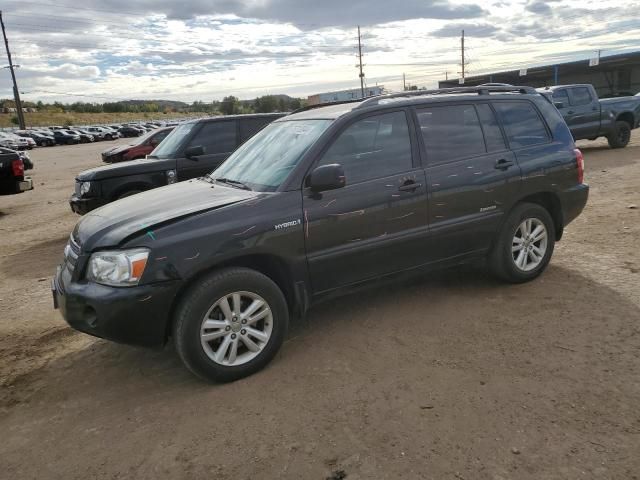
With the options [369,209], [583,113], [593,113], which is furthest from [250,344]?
[593,113]

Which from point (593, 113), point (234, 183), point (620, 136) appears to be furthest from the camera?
point (620, 136)

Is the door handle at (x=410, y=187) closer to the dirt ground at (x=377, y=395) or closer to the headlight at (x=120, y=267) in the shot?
the dirt ground at (x=377, y=395)

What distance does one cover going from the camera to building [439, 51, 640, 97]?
125ft

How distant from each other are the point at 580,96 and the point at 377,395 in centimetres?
1363

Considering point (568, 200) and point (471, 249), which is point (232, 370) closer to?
point (471, 249)

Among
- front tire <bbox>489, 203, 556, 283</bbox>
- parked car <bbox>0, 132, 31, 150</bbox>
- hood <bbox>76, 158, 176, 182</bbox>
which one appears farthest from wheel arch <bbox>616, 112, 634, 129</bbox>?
parked car <bbox>0, 132, 31, 150</bbox>

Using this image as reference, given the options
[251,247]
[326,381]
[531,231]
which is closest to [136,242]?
[251,247]

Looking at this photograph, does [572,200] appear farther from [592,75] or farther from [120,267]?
[592,75]

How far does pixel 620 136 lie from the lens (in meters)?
15.3

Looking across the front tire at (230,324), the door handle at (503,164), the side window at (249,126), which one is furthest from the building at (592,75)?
the front tire at (230,324)

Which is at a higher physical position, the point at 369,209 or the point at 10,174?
the point at 10,174

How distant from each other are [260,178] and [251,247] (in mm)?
756

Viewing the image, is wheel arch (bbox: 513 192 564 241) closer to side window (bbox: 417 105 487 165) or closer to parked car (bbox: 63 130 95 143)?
side window (bbox: 417 105 487 165)

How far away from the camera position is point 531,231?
5.04 meters
